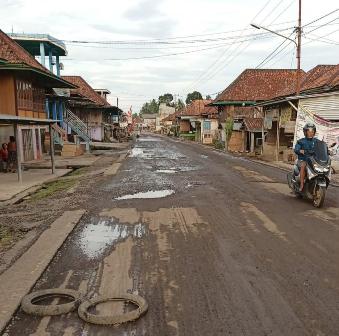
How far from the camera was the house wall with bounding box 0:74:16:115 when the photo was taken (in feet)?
71.3

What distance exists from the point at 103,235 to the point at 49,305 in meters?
2.98

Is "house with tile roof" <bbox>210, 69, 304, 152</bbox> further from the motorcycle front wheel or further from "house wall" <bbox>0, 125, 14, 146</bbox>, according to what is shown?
the motorcycle front wheel

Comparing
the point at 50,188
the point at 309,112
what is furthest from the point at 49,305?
the point at 309,112

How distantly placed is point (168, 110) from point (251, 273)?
155925 mm

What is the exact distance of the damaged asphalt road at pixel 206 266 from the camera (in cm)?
386

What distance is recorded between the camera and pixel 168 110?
15938cm

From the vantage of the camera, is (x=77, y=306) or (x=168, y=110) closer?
(x=77, y=306)

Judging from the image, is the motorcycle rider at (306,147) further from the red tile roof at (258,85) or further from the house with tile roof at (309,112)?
the red tile roof at (258,85)

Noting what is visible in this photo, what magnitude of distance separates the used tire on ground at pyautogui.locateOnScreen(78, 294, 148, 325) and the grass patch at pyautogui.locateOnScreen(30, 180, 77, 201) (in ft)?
25.7

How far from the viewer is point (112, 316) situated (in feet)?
12.9

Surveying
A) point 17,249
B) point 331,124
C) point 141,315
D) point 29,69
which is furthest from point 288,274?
point 29,69

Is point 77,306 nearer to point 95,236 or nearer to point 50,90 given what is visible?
point 95,236

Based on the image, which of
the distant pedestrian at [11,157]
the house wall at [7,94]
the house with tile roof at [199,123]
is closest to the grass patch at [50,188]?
the distant pedestrian at [11,157]

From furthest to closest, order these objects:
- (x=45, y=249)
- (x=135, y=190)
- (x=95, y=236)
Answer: (x=135, y=190), (x=95, y=236), (x=45, y=249)
